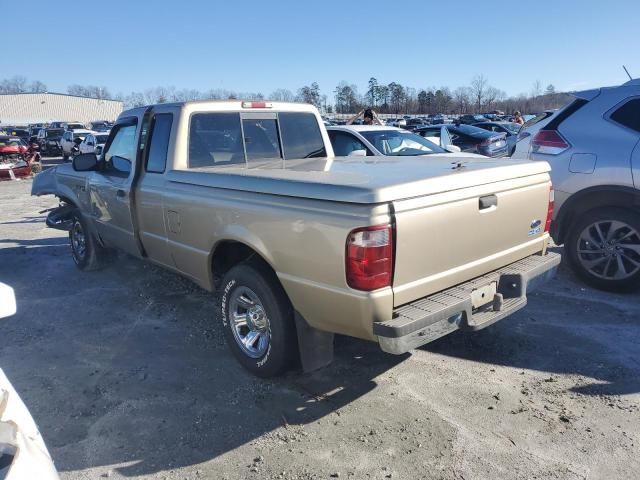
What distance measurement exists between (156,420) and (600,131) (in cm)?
511

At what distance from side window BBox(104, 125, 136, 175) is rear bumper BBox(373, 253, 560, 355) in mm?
3342

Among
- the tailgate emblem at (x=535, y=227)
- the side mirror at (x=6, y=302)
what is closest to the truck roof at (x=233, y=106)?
the tailgate emblem at (x=535, y=227)

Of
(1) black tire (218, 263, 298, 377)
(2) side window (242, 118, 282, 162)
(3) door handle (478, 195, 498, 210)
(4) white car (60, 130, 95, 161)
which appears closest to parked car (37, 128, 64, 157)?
(4) white car (60, 130, 95, 161)

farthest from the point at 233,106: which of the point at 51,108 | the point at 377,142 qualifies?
the point at 51,108

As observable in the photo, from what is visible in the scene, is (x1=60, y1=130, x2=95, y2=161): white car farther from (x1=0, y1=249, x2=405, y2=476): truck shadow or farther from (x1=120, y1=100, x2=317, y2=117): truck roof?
(x1=120, y1=100, x2=317, y2=117): truck roof

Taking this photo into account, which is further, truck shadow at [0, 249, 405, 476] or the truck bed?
truck shadow at [0, 249, 405, 476]

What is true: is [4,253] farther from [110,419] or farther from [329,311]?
[329,311]

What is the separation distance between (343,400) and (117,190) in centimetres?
321

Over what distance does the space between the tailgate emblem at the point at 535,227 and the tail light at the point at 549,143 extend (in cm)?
208

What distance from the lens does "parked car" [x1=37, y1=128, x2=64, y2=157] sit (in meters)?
32.1

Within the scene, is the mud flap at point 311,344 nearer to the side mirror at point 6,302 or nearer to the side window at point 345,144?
the side mirror at point 6,302

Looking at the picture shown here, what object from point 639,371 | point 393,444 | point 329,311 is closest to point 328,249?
point 329,311

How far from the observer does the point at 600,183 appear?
517 centimetres

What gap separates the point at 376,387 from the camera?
3.63m
